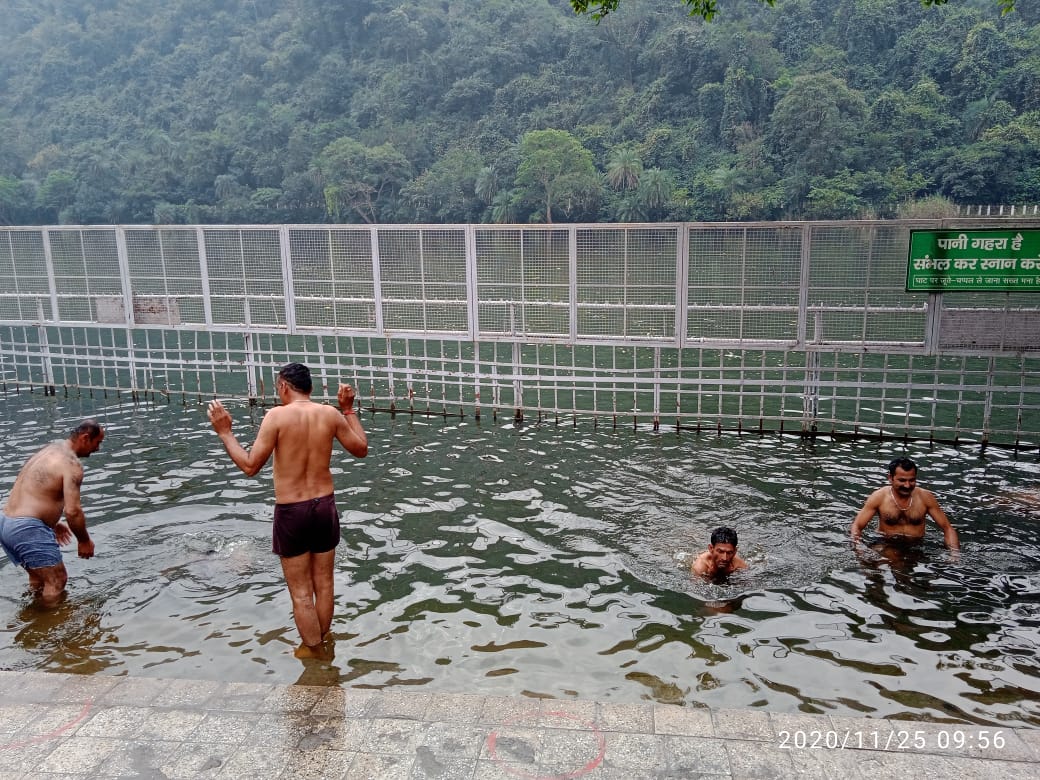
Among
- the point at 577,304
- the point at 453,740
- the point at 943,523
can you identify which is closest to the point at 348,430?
the point at 453,740

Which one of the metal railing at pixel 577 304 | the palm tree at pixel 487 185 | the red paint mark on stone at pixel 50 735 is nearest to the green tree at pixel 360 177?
the palm tree at pixel 487 185

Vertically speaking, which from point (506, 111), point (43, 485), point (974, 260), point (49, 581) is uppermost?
point (506, 111)

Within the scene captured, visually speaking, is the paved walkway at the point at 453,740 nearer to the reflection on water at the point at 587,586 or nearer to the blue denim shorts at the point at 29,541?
the reflection on water at the point at 587,586

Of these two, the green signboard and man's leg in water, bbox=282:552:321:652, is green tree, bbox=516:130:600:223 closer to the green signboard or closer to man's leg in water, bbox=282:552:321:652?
the green signboard

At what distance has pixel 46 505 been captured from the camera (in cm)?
650

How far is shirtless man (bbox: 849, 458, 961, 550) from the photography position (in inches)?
295

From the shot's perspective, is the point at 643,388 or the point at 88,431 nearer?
the point at 88,431

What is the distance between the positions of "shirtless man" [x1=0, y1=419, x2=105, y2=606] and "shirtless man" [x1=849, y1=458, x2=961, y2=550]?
665cm

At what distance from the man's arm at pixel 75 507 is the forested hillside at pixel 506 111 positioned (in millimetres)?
50759

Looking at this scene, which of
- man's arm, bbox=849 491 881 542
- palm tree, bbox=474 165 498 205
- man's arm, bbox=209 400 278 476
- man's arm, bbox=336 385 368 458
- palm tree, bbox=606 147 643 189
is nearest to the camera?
man's arm, bbox=209 400 278 476

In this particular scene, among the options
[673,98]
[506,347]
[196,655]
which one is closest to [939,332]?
[196,655]

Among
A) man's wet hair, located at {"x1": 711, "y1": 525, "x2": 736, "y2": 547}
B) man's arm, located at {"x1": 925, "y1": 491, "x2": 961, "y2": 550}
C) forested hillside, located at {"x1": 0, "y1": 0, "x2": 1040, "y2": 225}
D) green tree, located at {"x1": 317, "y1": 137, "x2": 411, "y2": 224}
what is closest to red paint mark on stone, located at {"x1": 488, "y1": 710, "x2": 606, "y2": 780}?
man's wet hair, located at {"x1": 711, "y1": 525, "x2": 736, "y2": 547}

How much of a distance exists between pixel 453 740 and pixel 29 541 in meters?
4.08
